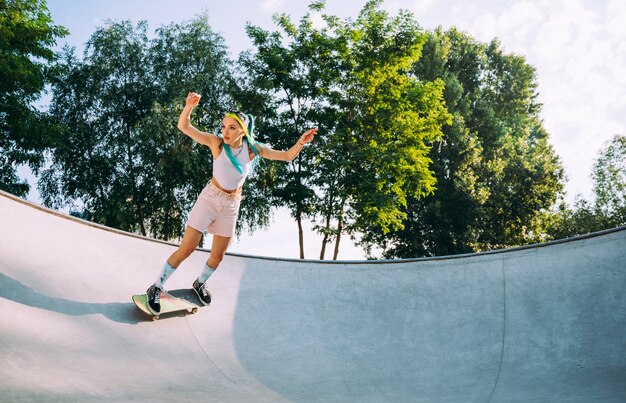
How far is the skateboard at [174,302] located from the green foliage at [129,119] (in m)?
14.6

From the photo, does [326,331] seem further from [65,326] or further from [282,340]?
[65,326]

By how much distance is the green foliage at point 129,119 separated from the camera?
20.2 meters

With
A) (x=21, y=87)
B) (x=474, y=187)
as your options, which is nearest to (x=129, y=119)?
(x=21, y=87)

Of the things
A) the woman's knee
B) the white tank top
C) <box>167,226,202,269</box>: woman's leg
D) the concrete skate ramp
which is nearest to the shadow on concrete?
the concrete skate ramp

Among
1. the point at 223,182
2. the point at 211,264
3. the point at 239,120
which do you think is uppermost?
the point at 239,120

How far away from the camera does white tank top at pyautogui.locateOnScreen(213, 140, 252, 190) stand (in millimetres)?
4773

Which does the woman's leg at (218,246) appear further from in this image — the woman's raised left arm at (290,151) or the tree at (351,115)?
the tree at (351,115)

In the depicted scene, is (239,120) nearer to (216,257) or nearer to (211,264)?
(216,257)

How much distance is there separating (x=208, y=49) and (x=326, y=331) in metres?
19.1

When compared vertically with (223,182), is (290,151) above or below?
above

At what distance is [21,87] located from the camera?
19391 mm

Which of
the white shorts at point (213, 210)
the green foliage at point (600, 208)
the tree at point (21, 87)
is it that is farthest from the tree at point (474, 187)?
the white shorts at point (213, 210)

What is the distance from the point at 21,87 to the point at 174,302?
18865mm

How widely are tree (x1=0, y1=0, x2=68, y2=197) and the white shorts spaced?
17547 millimetres
